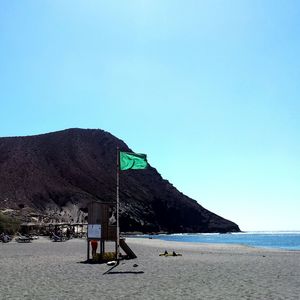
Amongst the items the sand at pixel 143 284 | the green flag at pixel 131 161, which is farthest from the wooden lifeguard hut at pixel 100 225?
the sand at pixel 143 284

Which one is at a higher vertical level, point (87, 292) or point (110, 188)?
point (110, 188)

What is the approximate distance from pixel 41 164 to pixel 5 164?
1716 cm

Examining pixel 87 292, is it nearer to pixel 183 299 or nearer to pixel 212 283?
pixel 183 299

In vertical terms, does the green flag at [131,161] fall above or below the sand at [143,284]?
above

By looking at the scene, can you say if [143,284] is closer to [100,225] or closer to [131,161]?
[131,161]

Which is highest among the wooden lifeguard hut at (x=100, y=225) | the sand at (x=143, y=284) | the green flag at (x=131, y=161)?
the green flag at (x=131, y=161)

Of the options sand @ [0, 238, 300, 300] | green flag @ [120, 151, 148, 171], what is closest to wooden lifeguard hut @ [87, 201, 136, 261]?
green flag @ [120, 151, 148, 171]

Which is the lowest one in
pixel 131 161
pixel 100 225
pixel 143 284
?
pixel 143 284

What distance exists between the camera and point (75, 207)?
161375 millimetres

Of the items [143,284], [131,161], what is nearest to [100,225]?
[131,161]

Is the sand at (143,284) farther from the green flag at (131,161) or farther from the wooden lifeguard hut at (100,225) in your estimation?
the green flag at (131,161)

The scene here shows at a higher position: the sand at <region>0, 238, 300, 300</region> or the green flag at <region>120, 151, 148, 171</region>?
the green flag at <region>120, 151, 148, 171</region>

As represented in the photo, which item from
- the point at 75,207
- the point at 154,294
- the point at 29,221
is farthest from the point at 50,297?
the point at 75,207

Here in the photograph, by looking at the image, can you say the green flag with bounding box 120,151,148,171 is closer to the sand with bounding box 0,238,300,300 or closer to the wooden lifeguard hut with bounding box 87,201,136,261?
the wooden lifeguard hut with bounding box 87,201,136,261
